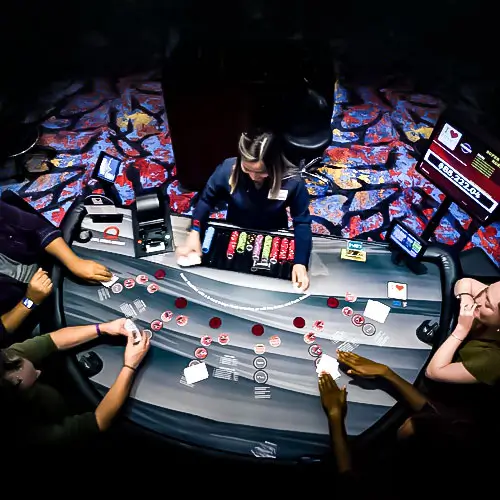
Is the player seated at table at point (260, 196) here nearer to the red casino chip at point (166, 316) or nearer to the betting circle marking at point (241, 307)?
the betting circle marking at point (241, 307)

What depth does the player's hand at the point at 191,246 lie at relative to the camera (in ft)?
9.84

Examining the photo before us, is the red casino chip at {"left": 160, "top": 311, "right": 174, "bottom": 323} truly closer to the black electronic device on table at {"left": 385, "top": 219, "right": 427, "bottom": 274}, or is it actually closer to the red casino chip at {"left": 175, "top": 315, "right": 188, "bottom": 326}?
the red casino chip at {"left": 175, "top": 315, "right": 188, "bottom": 326}

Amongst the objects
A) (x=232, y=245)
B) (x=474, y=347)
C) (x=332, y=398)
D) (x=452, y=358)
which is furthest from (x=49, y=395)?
(x=474, y=347)

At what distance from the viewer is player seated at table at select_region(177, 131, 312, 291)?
280 centimetres

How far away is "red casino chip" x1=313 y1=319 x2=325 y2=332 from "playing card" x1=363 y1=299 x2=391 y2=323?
24cm

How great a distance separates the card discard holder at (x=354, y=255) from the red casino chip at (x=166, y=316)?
106cm

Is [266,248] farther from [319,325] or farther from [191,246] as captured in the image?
[319,325]

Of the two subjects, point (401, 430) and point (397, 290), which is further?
point (397, 290)

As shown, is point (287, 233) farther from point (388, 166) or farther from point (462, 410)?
point (388, 166)

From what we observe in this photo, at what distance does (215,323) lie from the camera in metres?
2.72

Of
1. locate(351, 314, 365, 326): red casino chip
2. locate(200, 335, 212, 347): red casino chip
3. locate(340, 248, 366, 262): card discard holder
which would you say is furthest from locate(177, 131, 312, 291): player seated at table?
locate(200, 335, 212, 347): red casino chip

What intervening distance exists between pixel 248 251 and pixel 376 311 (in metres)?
0.81

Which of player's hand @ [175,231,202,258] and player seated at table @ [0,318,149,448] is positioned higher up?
player's hand @ [175,231,202,258]

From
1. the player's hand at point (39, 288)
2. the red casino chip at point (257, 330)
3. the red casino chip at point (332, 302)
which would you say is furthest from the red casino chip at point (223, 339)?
the player's hand at point (39, 288)
